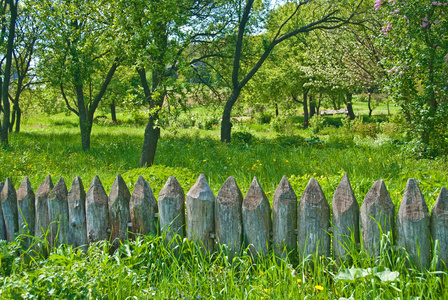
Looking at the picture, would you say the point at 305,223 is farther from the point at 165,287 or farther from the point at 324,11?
the point at 324,11

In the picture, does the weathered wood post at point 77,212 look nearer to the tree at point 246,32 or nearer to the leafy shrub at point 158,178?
the leafy shrub at point 158,178

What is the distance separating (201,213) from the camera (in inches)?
111

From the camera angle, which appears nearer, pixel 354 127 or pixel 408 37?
pixel 408 37

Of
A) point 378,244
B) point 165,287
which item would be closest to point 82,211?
point 165,287

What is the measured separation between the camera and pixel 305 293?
2350 mm

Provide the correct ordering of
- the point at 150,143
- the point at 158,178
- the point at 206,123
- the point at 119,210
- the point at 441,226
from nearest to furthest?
the point at 441,226 → the point at 119,210 → the point at 158,178 → the point at 150,143 → the point at 206,123

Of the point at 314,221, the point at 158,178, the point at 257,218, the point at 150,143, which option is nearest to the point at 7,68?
the point at 150,143

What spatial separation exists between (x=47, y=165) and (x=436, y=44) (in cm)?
905

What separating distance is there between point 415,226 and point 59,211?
2.97 m

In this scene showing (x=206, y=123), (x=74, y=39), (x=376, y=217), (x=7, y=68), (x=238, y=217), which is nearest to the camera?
(x=376, y=217)

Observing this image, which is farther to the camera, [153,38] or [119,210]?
[153,38]

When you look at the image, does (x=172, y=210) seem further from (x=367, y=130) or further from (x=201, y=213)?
(x=367, y=130)

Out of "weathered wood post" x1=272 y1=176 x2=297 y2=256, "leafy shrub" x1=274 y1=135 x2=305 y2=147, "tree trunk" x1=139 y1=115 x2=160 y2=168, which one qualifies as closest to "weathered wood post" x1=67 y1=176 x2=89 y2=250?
"weathered wood post" x1=272 y1=176 x2=297 y2=256

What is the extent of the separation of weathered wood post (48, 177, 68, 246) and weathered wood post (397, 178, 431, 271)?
9.26 ft
